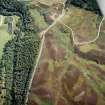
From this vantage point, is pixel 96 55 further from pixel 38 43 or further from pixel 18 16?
pixel 18 16

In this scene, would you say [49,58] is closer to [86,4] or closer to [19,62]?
[19,62]

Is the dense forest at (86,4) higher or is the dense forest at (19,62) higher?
the dense forest at (86,4)

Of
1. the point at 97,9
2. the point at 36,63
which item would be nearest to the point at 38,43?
the point at 36,63

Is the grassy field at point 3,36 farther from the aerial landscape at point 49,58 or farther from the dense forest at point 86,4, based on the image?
the dense forest at point 86,4

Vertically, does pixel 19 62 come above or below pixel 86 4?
below

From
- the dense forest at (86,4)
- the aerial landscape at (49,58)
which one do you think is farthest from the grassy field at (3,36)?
the dense forest at (86,4)

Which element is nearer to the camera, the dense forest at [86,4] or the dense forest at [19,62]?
the dense forest at [19,62]

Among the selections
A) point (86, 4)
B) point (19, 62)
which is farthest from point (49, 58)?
point (86, 4)
